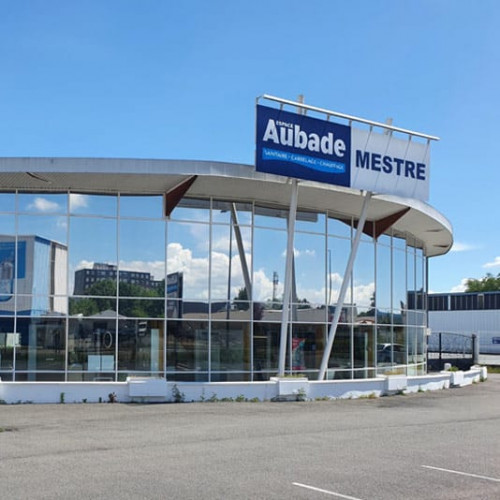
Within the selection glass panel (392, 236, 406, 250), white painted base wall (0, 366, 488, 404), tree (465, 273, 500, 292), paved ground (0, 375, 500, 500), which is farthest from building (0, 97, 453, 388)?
tree (465, 273, 500, 292)

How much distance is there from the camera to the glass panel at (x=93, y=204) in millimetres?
22453

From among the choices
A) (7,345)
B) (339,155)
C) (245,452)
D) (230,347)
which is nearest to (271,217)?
(339,155)

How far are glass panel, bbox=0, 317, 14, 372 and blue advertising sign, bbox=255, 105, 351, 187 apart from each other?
28.7 ft

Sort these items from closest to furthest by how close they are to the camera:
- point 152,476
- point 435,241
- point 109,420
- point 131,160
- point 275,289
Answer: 1. point 152,476
2. point 109,420
3. point 131,160
4. point 275,289
5. point 435,241

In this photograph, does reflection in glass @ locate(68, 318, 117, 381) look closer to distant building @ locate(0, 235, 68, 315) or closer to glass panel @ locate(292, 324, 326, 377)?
distant building @ locate(0, 235, 68, 315)

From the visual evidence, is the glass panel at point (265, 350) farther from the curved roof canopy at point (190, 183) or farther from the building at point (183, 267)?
the curved roof canopy at point (190, 183)

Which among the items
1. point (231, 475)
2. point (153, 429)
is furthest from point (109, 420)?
point (231, 475)

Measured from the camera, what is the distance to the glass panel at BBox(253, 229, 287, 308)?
23.8m

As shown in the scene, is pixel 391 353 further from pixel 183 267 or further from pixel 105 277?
pixel 105 277

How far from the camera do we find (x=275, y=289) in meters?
24.1

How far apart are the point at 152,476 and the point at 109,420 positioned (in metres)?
6.71

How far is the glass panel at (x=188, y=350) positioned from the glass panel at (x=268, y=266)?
2.25m

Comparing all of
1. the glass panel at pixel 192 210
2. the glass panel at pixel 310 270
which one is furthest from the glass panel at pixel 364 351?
the glass panel at pixel 192 210

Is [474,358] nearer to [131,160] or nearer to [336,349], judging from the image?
[336,349]
